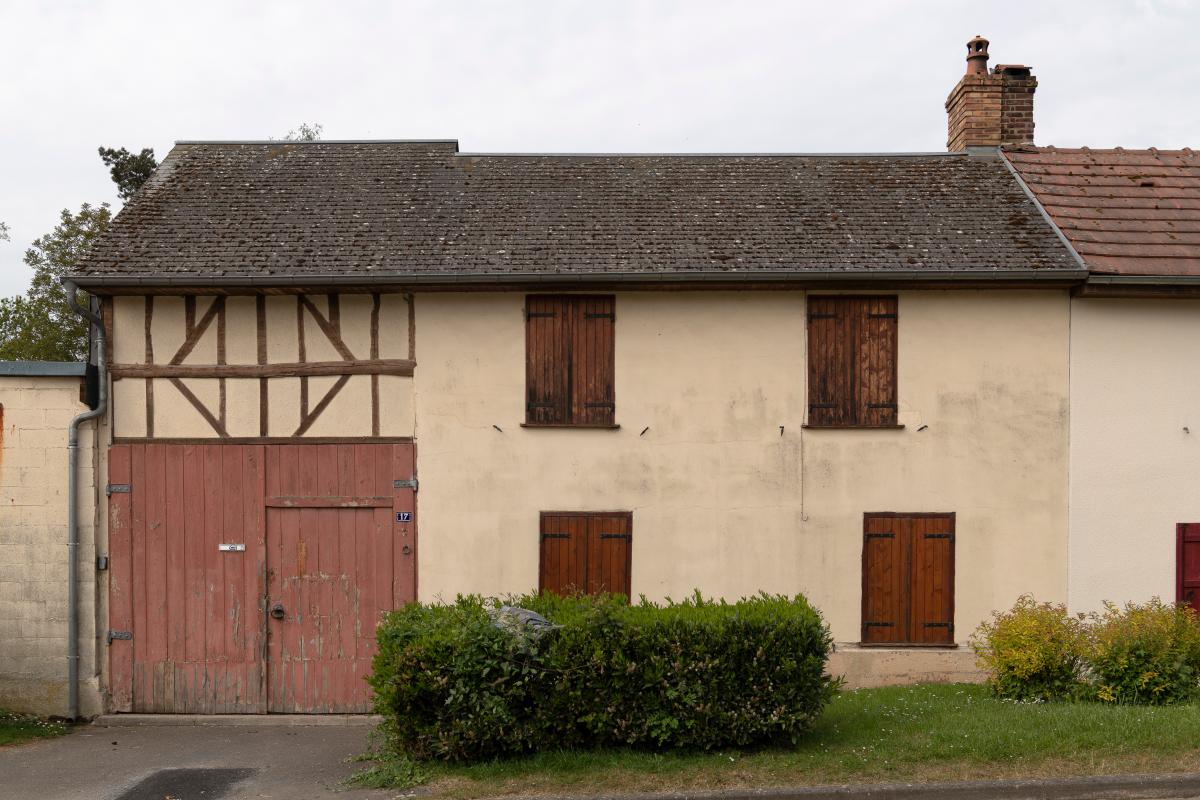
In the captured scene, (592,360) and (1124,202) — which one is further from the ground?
(1124,202)

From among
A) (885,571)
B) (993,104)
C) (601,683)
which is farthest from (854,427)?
(993,104)

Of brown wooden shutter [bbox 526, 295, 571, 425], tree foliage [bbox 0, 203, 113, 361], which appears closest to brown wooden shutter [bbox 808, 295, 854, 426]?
brown wooden shutter [bbox 526, 295, 571, 425]

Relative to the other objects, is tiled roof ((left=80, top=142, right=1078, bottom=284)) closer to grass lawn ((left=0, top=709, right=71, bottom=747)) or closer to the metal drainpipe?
the metal drainpipe

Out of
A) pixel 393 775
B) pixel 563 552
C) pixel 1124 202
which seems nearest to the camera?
pixel 393 775

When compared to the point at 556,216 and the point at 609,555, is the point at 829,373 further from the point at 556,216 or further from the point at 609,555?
the point at 556,216

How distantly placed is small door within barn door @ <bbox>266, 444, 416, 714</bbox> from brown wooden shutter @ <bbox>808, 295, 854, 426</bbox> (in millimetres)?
4392

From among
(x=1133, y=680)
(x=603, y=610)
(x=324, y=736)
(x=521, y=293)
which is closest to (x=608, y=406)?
(x=521, y=293)

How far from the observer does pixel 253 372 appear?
1057cm

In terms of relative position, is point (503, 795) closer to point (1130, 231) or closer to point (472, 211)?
point (472, 211)

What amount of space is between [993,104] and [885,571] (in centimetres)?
679

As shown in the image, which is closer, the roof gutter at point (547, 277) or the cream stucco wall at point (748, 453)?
the roof gutter at point (547, 277)

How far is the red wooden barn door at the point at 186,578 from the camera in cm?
1046

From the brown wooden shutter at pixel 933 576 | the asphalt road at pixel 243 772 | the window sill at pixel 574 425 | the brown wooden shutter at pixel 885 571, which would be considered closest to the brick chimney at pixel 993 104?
the brown wooden shutter at pixel 933 576

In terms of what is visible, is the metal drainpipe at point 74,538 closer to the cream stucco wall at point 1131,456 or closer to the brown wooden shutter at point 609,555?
the brown wooden shutter at point 609,555
